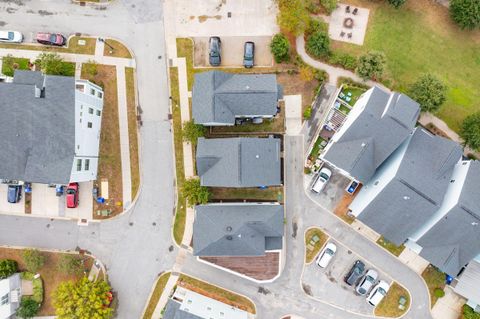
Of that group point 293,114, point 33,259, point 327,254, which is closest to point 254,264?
point 327,254

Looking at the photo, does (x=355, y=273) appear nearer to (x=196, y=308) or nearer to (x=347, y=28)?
(x=196, y=308)

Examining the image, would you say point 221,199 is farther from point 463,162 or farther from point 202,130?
point 463,162

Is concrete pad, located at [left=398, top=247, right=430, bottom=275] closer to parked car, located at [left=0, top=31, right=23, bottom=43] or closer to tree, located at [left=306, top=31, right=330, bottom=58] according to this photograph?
tree, located at [left=306, top=31, right=330, bottom=58]

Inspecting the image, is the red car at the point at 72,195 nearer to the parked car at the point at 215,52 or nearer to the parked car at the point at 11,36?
the parked car at the point at 11,36

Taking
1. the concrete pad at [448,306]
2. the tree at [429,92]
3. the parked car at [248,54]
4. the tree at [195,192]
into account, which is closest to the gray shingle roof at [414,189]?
the tree at [429,92]

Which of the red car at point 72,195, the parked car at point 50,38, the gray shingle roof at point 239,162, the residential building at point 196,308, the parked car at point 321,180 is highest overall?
the parked car at point 50,38
